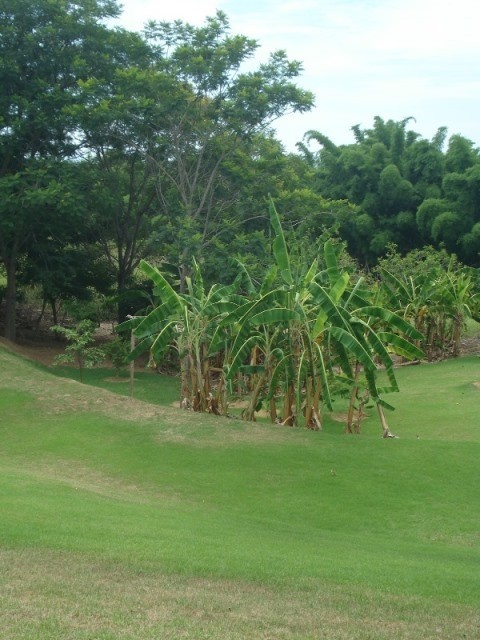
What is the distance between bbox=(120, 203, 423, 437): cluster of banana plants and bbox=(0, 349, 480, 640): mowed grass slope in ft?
3.67

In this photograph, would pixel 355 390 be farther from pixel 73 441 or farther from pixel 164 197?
pixel 164 197

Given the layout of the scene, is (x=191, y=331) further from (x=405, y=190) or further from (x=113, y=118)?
(x=405, y=190)

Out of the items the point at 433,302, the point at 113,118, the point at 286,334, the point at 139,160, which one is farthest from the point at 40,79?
the point at 433,302

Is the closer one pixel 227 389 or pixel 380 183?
pixel 227 389

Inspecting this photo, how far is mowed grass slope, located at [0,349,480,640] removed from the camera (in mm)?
6453

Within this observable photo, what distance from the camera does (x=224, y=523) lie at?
10.8 meters

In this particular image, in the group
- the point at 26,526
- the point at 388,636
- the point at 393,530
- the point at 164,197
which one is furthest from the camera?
the point at 164,197

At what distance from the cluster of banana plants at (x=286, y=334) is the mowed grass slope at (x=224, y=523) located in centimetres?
112

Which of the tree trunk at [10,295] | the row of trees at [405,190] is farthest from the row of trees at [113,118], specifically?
the row of trees at [405,190]

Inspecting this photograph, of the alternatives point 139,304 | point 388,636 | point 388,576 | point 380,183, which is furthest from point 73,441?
point 380,183

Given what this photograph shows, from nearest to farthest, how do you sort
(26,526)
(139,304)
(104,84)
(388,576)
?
(388,576), (26,526), (104,84), (139,304)

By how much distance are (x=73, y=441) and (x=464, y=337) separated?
2394cm

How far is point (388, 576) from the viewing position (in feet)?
26.1

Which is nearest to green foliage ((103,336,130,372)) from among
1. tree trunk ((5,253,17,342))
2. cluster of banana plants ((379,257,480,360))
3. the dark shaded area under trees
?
the dark shaded area under trees
